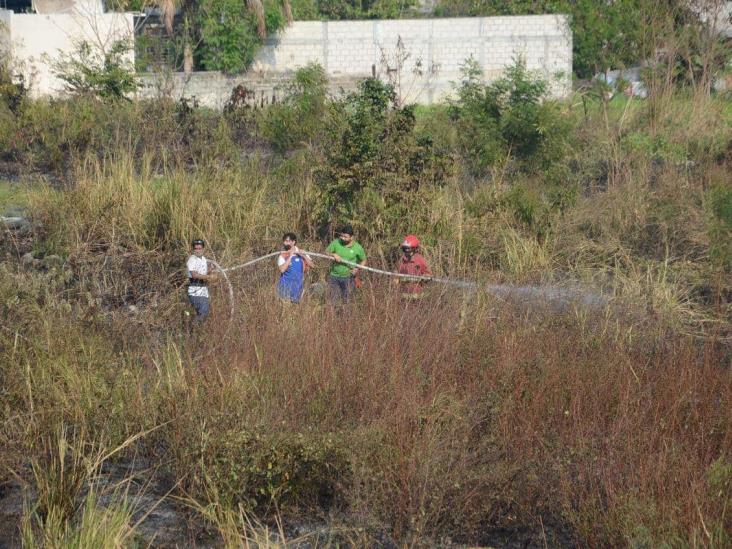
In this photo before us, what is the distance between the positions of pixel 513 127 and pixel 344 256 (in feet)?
19.0

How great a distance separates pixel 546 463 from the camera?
6484 millimetres

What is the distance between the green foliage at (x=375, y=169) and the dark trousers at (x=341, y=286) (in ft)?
4.63

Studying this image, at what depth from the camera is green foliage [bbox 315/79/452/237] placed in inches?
498

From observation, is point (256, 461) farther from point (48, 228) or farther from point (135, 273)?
point (48, 228)

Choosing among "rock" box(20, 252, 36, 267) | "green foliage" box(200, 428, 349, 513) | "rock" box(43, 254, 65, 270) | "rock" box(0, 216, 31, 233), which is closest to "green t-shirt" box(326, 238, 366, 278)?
"rock" box(43, 254, 65, 270)

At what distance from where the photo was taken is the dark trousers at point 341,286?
35.8 feet

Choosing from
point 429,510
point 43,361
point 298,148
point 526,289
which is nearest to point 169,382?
point 43,361

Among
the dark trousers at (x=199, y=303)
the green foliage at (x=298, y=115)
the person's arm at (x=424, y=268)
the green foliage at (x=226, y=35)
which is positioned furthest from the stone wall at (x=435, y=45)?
the dark trousers at (x=199, y=303)

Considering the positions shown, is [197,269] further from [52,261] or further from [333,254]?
[52,261]

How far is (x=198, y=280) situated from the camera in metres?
10.5

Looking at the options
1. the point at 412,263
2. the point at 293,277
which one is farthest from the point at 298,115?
the point at 412,263

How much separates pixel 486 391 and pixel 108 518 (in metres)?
2.92

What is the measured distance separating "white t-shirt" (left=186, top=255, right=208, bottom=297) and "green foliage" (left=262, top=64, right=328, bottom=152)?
562 cm

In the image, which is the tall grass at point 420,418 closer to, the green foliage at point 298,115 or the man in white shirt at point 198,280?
the man in white shirt at point 198,280
